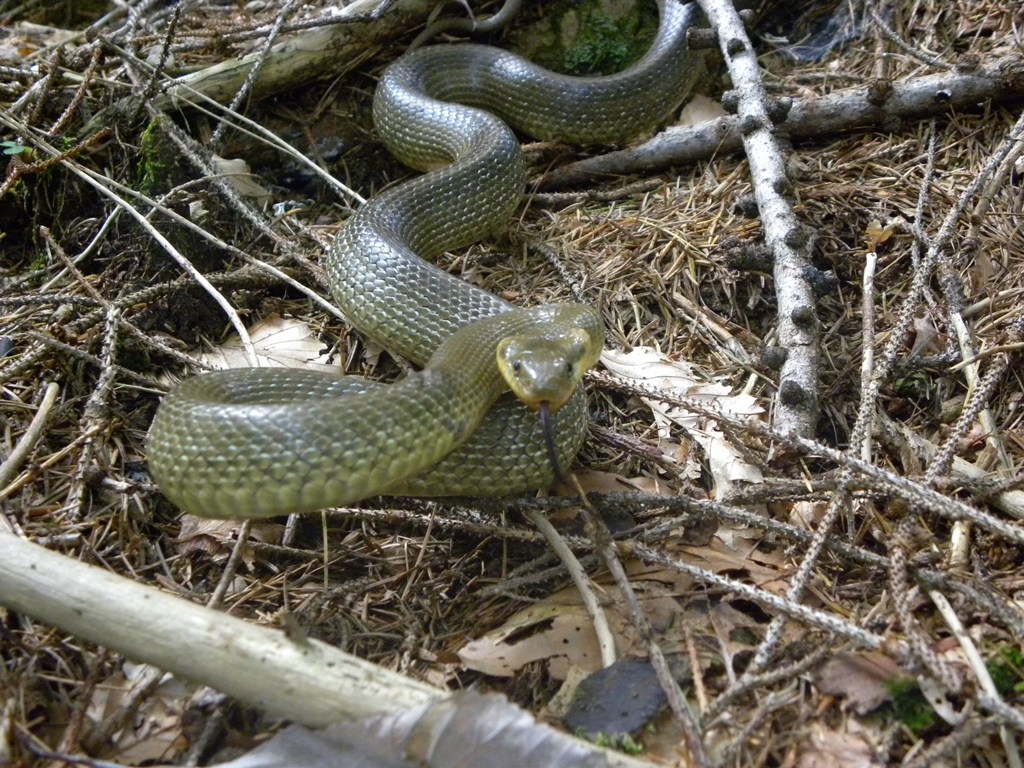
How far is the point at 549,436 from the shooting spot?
3215 mm

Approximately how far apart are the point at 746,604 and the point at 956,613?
0.67m

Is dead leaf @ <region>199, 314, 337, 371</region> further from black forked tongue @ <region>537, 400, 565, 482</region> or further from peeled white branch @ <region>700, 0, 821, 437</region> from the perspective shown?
peeled white branch @ <region>700, 0, 821, 437</region>

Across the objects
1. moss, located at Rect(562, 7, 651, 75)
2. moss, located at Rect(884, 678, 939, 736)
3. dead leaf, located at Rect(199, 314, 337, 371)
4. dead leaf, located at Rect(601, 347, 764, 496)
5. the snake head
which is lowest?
dead leaf, located at Rect(601, 347, 764, 496)

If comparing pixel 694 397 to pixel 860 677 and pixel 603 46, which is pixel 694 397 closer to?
pixel 860 677

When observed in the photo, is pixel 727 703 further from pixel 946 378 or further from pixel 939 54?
pixel 939 54

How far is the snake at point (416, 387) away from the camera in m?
2.96

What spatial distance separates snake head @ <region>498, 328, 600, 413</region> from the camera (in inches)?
129

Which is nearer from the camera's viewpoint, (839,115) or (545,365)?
(545,365)

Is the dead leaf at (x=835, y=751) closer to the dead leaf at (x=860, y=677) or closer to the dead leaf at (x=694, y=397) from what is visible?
the dead leaf at (x=860, y=677)

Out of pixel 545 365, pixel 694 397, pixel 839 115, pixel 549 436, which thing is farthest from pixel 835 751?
pixel 839 115

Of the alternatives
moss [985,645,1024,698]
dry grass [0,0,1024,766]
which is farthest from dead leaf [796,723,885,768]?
moss [985,645,1024,698]

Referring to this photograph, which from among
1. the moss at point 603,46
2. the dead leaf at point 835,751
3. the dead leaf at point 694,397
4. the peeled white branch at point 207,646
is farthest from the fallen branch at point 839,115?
the peeled white branch at point 207,646

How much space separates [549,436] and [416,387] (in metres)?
0.55

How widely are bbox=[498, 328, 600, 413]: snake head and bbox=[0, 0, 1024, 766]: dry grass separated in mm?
486
